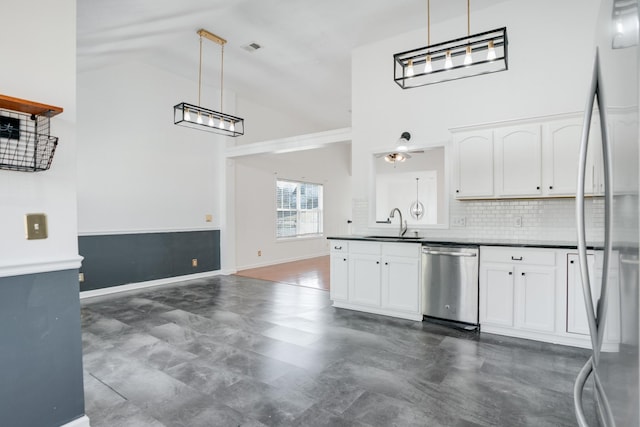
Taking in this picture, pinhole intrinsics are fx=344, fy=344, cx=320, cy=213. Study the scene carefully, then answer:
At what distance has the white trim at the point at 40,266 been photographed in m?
1.60

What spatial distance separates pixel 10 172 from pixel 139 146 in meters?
4.15

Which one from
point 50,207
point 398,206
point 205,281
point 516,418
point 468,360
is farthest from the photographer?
point 205,281

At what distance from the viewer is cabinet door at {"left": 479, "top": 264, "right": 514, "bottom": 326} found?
3307 millimetres

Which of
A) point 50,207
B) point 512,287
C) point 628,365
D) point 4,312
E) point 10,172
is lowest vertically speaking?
point 512,287

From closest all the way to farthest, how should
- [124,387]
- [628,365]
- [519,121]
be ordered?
[628,365] < [124,387] < [519,121]

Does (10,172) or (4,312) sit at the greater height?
(10,172)

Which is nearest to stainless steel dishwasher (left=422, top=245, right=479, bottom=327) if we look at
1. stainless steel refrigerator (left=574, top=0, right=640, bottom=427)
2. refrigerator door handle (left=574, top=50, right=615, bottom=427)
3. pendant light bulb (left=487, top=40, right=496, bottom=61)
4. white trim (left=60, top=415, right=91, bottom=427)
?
pendant light bulb (left=487, top=40, right=496, bottom=61)

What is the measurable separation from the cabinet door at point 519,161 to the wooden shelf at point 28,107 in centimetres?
369

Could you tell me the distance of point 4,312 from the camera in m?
1.61

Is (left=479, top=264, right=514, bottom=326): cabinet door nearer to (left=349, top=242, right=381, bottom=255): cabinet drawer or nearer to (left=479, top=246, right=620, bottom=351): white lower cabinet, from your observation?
(left=479, top=246, right=620, bottom=351): white lower cabinet

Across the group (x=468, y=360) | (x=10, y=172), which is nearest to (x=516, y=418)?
(x=468, y=360)

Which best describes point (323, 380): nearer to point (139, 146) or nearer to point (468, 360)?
point (468, 360)

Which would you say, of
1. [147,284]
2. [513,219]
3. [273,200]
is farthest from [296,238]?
[513,219]

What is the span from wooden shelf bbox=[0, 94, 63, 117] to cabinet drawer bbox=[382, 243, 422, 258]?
3.19 meters
